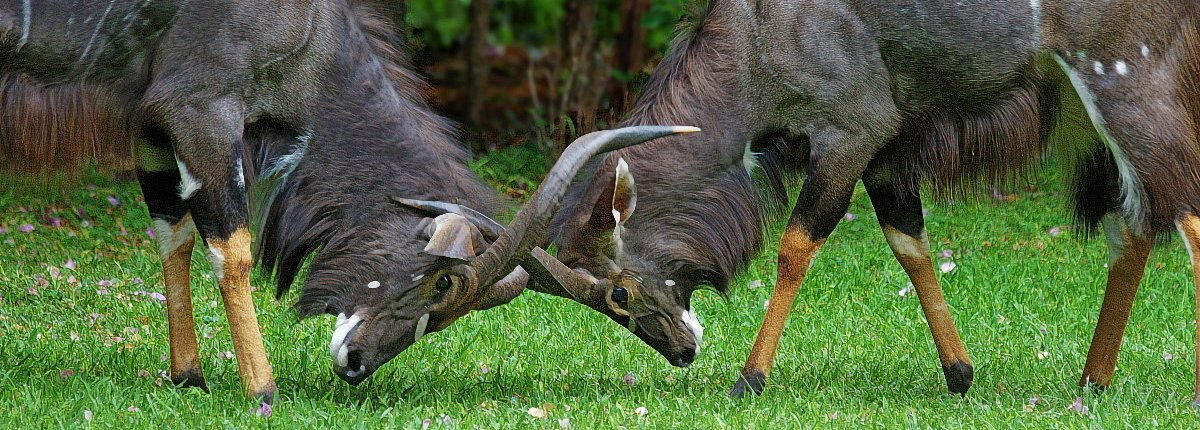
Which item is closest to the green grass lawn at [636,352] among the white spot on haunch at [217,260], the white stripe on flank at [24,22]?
the white spot on haunch at [217,260]

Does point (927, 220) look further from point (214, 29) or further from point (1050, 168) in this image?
point (214, 29)

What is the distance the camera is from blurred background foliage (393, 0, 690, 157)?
1341 centimetres

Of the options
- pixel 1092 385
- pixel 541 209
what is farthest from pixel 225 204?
pixel 1092 385

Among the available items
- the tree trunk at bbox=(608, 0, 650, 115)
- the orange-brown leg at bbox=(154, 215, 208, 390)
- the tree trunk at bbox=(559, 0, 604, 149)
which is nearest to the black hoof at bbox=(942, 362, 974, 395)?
the orange-brown leg at bbox=(154, 215, 208, 390)

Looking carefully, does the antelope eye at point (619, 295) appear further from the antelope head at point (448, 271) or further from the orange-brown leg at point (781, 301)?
the orange-brown leg at point (781, 301)

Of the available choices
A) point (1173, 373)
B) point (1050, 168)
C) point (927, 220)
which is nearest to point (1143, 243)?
point (1173, 373)

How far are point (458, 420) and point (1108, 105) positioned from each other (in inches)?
114

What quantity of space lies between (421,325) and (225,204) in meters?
0.94

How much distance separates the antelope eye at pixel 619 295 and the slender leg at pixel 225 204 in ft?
4.82

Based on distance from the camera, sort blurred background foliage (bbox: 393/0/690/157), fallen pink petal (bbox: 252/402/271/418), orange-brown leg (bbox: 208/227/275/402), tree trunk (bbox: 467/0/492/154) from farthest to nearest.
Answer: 1. tree trunk (bbox: 467/0/492/154)
2. blurred background foliage (bbox: 393/0/690/157)
3. orange-brown leg (bbox: 208/227/275/402)
4. fallen pink petal (bbox: 252/402/271/418)

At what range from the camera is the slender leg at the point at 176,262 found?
6.41 meters

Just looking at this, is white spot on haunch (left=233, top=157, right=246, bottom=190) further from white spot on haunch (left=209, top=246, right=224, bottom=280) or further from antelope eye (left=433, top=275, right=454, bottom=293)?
antelope eye (left=433, top=275, right=454, bottom=293)

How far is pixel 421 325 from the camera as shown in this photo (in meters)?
5.82

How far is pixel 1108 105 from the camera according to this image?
19.0 ft
